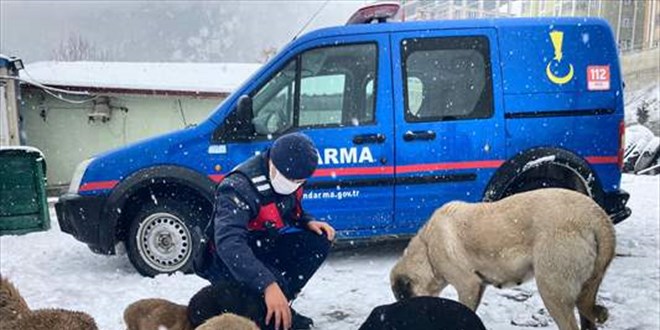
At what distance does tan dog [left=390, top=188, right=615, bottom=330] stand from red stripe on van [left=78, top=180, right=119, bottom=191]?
3.01 metres

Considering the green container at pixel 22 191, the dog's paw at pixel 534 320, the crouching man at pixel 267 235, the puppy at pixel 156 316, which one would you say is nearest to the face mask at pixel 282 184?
the crouching man at pixel 267 235

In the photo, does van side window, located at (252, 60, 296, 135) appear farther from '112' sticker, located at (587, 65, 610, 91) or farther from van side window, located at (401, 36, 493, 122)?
'112' sticker, located at (587, 65, 610, 91)

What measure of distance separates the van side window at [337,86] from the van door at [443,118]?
0.28m

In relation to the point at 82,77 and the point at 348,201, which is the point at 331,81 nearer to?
the point at 348,201

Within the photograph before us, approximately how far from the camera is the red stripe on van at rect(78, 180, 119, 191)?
519cm

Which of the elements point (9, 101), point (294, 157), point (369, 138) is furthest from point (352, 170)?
point (9, 101)

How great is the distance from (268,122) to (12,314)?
3056mm

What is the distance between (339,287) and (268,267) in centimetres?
189

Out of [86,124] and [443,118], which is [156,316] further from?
[86,124]

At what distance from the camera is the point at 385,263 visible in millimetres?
5566

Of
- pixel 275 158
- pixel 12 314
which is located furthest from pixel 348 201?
pixel 12 314

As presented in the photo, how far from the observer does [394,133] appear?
16.9 ft

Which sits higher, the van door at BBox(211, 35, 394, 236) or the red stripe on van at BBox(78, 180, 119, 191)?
the van door at BBox(211, 35, 394, 236)

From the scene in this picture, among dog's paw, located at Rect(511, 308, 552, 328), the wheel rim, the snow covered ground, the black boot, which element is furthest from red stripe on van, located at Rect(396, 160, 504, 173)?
the wheel rim
